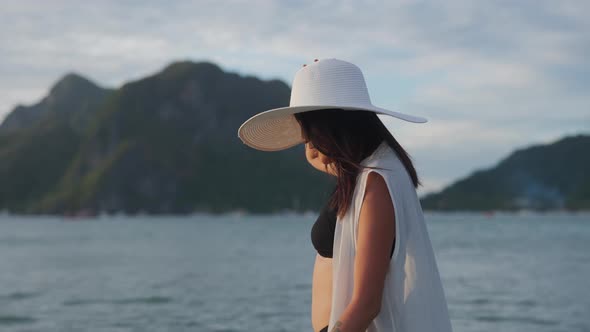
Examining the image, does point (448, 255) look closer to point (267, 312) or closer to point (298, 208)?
point (267, 312)

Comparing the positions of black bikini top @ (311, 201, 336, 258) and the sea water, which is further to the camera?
the sea water

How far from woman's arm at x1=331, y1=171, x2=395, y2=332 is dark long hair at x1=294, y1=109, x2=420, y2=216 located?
0.60 feet

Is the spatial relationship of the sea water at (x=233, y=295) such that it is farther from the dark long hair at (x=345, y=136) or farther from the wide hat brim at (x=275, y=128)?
the dark long hair at (x=345, y=136)

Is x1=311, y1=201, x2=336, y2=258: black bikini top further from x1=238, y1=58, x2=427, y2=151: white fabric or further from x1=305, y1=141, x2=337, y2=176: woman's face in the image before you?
x1=238, y1=58, x2=427, y2=151: white fabric

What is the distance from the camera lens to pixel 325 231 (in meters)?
2.83

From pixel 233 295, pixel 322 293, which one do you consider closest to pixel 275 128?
pixel 322 293

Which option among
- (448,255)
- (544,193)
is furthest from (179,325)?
(544,193)

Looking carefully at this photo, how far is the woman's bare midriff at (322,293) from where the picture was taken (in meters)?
2.98

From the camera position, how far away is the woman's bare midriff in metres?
2.98

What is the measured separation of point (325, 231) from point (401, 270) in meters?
0.33

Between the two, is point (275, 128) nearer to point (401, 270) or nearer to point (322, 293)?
point (322, 293)

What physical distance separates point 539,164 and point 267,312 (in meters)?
191

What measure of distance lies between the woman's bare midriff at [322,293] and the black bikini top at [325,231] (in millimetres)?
91

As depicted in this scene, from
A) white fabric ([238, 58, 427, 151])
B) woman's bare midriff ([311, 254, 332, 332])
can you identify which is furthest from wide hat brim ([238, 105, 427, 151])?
woman's bare midriff ([311, 254, 332, 332])
